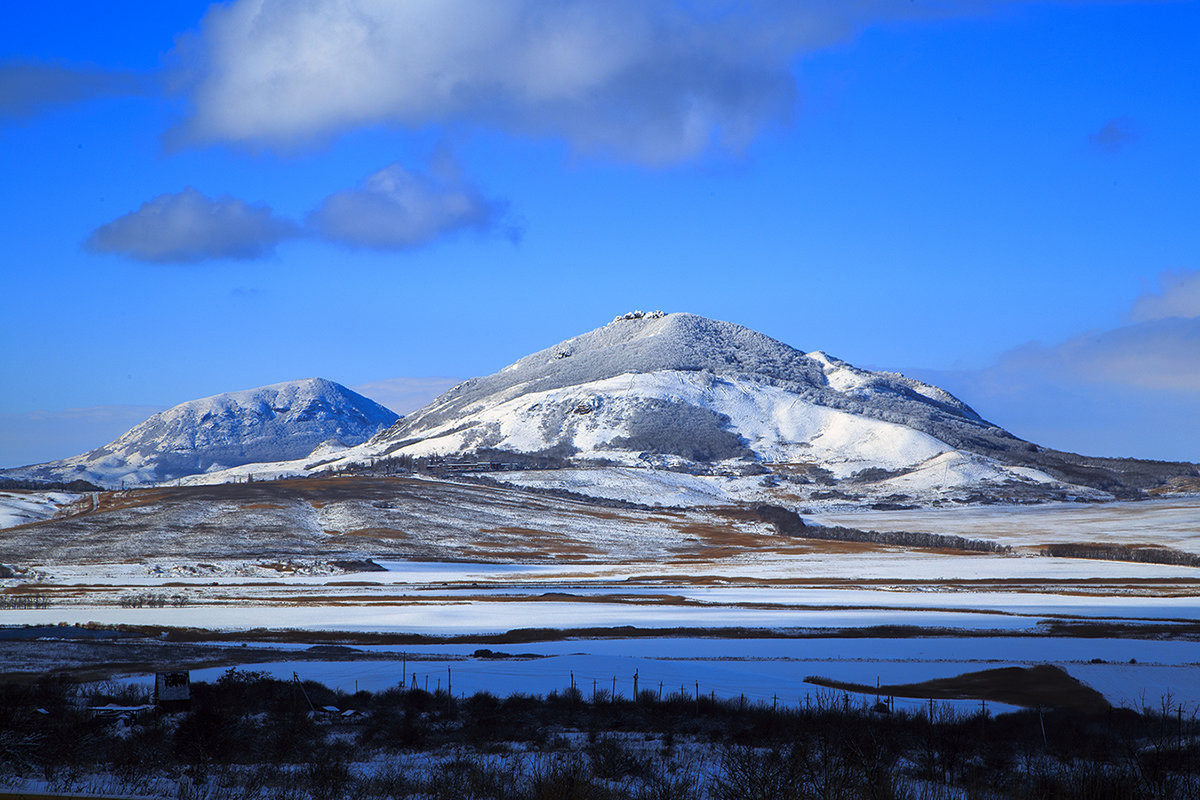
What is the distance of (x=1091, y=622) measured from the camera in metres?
55.0

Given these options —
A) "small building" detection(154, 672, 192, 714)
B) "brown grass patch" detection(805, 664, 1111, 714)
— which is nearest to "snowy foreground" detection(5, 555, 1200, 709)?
"brown grass patch" detection(805, 664, 1111, 714)

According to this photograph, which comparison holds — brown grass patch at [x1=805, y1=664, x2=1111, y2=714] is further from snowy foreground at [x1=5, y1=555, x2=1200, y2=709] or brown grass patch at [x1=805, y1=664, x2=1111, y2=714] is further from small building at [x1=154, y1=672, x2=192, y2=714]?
small building at [x1=154, y1=672, x2=192, y2=714]

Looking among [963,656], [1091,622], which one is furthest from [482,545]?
[963,656]

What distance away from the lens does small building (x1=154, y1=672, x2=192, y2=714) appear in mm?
26038

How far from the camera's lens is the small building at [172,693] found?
85.4ft

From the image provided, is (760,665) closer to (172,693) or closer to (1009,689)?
(1009,689)

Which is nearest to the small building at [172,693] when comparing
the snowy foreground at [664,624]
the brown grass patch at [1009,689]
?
the snowy foreground at [664,624]

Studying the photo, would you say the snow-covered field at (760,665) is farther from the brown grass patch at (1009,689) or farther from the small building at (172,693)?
the small building at (172,693)

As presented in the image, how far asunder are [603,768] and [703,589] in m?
60.3

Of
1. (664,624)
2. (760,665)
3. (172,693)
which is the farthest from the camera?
(664,624)

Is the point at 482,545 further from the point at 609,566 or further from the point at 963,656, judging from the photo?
the point at 963,656

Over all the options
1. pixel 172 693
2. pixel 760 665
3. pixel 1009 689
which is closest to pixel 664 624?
pixel 760 665

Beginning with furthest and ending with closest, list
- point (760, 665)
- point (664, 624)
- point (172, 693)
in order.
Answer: point (664, 624), point (760, 665), point (172, 693)

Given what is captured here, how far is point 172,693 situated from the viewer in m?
26.3
